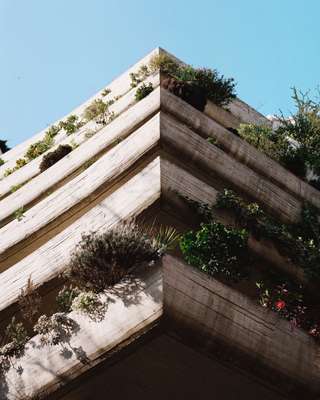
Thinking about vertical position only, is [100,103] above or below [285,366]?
above

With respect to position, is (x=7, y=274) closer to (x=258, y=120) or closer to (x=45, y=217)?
(x=45, y=217)

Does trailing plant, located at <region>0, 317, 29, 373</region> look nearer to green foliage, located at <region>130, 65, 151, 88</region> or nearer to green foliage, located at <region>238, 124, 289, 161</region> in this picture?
green foliage, located at <region>238, 124, 289, 161</region>

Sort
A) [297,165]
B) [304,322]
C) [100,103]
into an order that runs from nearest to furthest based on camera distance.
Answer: [304,322] < [297,165] < [100,103]

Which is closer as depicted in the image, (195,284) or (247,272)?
(195,284)

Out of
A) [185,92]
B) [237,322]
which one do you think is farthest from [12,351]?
[185,92]

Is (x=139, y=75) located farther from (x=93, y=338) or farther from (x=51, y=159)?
(x=93, y=338)

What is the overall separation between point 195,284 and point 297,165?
295 inches

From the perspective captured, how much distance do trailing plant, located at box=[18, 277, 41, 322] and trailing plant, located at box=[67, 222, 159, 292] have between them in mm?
1163

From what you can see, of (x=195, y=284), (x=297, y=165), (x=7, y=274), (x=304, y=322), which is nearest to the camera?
(x=195, y=284)

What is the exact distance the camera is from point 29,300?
8703 mm

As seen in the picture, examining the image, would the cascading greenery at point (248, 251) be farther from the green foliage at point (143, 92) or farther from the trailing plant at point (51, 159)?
the trailing plant at point (51, 159)

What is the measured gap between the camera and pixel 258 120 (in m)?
19.1

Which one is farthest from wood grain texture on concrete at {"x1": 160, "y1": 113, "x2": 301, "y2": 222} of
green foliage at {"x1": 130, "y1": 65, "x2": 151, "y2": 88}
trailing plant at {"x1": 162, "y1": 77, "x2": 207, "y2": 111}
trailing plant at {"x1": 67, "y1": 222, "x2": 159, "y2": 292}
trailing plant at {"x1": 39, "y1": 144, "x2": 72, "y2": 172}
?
A: green foliage at {"x1": 130, "y1": 65, "x2": 151, "y2": 88}

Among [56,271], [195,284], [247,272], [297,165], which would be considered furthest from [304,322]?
[297,165]
